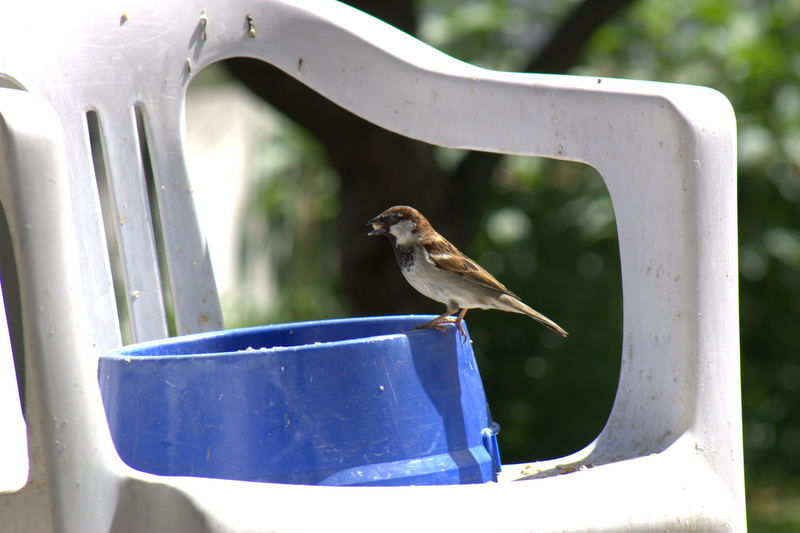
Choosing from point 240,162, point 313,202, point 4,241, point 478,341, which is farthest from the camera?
point 240,162

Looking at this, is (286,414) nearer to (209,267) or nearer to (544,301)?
(209,267)

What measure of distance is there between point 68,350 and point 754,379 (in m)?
4.09

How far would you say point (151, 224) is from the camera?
2197 mm

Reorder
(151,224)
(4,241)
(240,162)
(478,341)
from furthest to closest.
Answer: (240,162), (478,341), (151,224), (4,241)

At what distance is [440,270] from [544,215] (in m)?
2.27

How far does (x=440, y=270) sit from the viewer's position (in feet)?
7.81

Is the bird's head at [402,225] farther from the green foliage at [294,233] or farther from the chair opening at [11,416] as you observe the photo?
the green foliage at [294,233]

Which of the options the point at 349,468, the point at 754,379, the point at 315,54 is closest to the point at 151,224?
the point at 315,54

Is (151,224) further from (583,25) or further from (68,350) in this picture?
(583,25)

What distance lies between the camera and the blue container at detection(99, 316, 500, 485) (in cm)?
139

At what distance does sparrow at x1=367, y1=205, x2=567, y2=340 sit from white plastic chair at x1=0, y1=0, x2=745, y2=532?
39cm

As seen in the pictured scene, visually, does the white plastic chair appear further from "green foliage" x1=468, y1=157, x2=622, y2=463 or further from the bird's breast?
"green foliage" x1=468, y1=157, x2=622, y2=463

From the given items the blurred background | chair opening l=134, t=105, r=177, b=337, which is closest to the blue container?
chair opening l=134, t=105, r=177, b=337

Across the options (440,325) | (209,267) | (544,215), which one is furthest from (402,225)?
(544,215)
